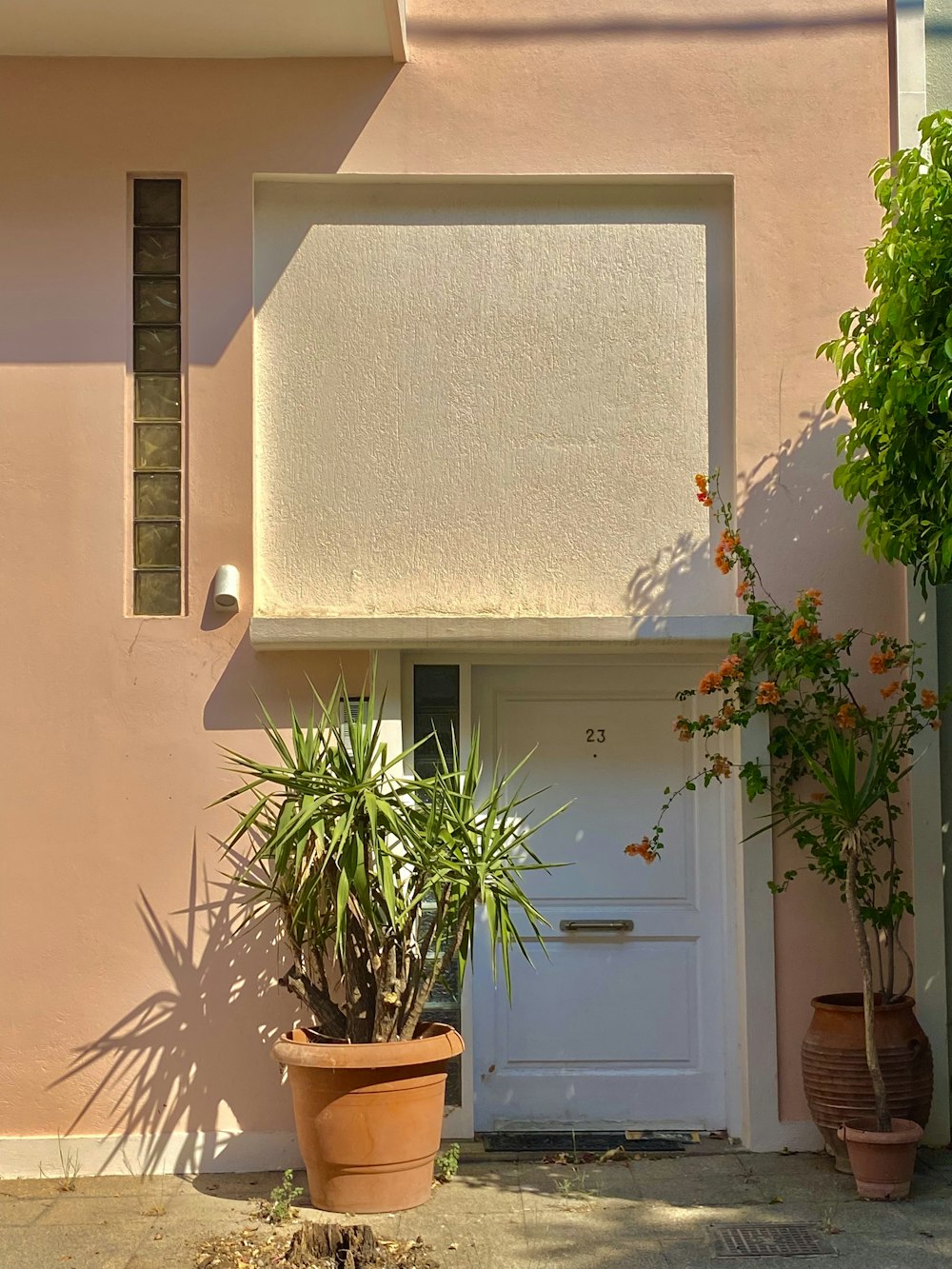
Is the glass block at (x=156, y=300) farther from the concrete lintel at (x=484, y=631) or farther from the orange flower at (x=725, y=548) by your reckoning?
the orange flower at (x=725, y=548)

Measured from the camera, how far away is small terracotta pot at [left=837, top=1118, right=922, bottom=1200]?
4668 mm

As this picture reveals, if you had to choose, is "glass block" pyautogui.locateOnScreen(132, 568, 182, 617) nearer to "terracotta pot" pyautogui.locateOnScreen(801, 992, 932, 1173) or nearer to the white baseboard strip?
the white baseboard strip

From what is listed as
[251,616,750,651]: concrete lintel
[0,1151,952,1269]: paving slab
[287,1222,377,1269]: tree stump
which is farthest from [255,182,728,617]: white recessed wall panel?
[287,1222,377,1269]: tree stump

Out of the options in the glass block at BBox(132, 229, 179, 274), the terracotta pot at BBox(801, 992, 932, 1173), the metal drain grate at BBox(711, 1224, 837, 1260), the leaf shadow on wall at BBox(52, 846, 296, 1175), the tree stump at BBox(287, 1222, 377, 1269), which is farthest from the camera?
the glass block at BBox(132, 229, 179, 274)

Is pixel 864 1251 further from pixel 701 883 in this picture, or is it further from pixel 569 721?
pixel 569 721

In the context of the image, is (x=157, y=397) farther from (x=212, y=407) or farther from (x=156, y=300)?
(x=156, y=300)

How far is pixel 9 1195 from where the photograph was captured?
4.91m

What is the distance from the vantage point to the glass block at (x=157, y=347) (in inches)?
214

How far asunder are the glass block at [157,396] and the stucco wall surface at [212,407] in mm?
102

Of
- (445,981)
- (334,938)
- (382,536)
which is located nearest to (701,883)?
(445,981)

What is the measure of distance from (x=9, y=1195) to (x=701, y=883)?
2950mm

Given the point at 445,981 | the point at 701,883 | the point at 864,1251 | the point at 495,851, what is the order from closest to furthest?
the point at 864,1251
the point at 495,851
the point at 445,981
the point at 701,883

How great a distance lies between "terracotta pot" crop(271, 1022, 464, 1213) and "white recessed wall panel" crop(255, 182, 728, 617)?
5.72 ft

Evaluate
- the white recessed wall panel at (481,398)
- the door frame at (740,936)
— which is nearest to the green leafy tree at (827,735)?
the door frame at (740,936)
